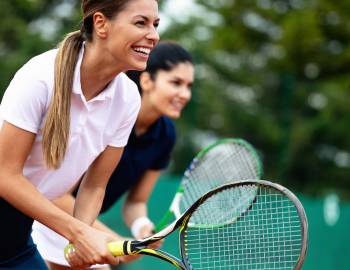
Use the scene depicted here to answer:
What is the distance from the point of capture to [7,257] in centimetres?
285

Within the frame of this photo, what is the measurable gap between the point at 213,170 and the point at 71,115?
1.61 metres

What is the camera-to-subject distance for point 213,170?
4.28 m

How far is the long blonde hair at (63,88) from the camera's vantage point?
2650 mm

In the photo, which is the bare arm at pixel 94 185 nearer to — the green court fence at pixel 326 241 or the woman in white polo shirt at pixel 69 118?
the woman in white polo shirt at pixel 69 118

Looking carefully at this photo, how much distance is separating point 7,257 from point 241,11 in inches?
436

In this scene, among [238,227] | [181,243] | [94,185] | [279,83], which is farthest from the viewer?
[279,83]

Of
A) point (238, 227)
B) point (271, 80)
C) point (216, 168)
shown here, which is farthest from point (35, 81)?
point (271, 80)

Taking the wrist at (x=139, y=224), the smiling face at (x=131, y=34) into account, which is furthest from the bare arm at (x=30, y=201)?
the wrist at (x=139, y=224)

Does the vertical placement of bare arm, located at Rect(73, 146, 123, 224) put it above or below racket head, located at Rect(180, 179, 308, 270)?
above

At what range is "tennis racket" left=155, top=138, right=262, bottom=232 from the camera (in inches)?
160

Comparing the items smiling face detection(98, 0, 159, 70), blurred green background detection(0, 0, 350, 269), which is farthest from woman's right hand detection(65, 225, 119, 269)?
blurred green background detection(0, 0, 350, 269)

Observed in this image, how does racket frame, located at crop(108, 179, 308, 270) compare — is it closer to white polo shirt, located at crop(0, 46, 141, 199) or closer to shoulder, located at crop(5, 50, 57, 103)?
white polo shirt, located at crop(0, 46, 141, 199)

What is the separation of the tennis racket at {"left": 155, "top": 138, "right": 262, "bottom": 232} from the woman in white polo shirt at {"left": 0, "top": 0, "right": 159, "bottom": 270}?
1158 mm

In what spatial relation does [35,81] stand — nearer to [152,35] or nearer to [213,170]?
[152,35]
